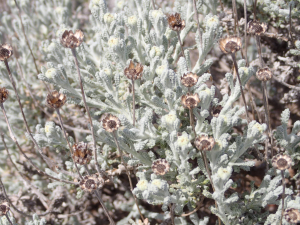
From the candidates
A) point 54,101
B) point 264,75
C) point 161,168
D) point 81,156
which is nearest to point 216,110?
point 264,75

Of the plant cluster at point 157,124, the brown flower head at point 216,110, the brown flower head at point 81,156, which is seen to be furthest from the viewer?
the brown flower head at point 216,110

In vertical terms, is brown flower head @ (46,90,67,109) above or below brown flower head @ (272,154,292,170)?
above

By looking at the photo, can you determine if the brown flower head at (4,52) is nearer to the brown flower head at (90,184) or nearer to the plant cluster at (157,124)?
the plant cluster at (157,124)

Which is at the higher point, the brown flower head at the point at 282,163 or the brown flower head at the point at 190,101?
the brown flower head at the point at 190,101

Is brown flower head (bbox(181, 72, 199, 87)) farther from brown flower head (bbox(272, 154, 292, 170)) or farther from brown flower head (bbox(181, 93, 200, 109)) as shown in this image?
brown flower head (bbox(272, 154, 292, 170))

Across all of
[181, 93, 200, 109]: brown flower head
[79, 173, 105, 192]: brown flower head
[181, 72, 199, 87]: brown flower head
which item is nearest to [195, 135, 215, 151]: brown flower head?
[181, 93, 200, 109]: brown flower head

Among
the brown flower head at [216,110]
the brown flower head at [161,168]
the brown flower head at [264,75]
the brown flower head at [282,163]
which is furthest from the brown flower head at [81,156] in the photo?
the brown flower head at [264,75]

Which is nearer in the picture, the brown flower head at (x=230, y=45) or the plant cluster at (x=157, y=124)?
the brown flower head at (x=230, y=45)

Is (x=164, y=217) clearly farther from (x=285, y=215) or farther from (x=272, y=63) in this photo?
(x=272, y=63)

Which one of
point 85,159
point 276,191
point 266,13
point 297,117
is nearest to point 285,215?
point 276,191

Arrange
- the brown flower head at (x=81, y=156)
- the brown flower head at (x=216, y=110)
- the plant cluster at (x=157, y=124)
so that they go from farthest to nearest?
the brown flower head at (x=216, y=110)
the plant cluster at (x=157, y=124)
the brown flower head at (x=81, y=156)

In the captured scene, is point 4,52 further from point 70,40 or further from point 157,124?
point 157,124
